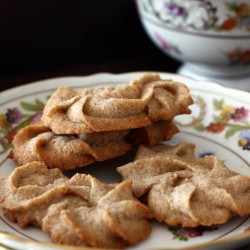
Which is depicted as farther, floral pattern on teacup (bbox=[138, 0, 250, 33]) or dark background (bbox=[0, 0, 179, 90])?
dark background (bbox=[0, 0, 179, 90])

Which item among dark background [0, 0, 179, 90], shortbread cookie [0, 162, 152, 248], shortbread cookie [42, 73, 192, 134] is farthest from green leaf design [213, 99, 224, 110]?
dark background [0, 0, 179, 90]

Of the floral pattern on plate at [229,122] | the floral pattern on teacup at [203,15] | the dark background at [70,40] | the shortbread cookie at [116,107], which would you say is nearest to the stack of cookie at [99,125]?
the shortbread cookie at [116,107]

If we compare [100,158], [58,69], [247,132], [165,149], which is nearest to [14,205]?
[100,158]

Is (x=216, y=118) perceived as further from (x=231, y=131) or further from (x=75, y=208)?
(x=75, y=208)

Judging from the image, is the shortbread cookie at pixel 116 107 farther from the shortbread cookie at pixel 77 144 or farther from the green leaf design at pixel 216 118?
the green leaf design at pixel 216 118

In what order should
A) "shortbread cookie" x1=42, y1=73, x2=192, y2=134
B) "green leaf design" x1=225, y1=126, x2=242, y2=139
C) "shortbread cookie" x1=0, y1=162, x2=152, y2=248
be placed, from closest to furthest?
"shortbread cookie" x1=0, y1=162, x2=152, y2=248 < "shortbread cookie" x1=42, y1=73, x2=192, y2=134 < "green leaf design" x1=225, y1=126, x2=242, y2=139

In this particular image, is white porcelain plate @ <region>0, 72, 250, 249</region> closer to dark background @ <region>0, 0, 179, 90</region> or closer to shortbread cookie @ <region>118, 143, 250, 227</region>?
shortbread cookie @ <region>118, 143, 250, 227</region>

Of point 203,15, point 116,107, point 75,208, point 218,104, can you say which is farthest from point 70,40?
point 75,208

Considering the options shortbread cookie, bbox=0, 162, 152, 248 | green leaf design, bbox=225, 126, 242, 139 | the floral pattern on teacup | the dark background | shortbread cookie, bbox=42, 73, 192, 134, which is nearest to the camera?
shortbread cookie, bbox=0, 162, 152, 248
